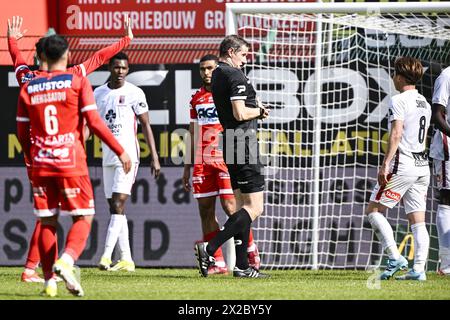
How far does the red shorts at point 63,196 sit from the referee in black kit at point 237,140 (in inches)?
77.1

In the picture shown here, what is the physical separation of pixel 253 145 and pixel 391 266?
1.59 meters

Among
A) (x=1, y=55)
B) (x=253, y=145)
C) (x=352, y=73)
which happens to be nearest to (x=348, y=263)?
(x=352, y=73)

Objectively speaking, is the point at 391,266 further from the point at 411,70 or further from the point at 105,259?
the point at 105,259

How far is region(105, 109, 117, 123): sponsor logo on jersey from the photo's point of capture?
11.2 meters

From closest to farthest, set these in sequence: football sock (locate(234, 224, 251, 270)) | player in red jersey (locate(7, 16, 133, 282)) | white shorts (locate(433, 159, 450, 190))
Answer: player in red jersey (locate(7, 16, 133, 282))
football sock (locate(234, 224, 251, 270))
white shorts (locate(433, 159, 450, 190))

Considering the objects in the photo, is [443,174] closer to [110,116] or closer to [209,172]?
[209,172]

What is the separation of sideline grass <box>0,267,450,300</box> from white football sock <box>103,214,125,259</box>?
14.1 inches

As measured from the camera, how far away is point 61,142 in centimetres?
751

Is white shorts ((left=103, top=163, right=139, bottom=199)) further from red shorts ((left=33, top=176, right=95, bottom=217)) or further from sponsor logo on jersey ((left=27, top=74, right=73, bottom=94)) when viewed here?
sponsor logo on jersey ((left=27, top=74, right=73, bottom=94))

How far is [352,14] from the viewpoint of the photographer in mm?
11289

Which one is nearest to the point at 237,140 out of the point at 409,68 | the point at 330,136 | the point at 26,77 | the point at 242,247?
the point at 242,247

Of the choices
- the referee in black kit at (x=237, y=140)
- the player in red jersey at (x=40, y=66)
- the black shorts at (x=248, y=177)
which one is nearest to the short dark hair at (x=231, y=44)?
the referee in black kit at (x=237, y=140)

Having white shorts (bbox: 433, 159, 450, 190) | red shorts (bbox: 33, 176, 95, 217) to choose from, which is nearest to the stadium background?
white shorts (bbox: 433, 159, 450, 190)

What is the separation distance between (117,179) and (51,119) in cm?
361
